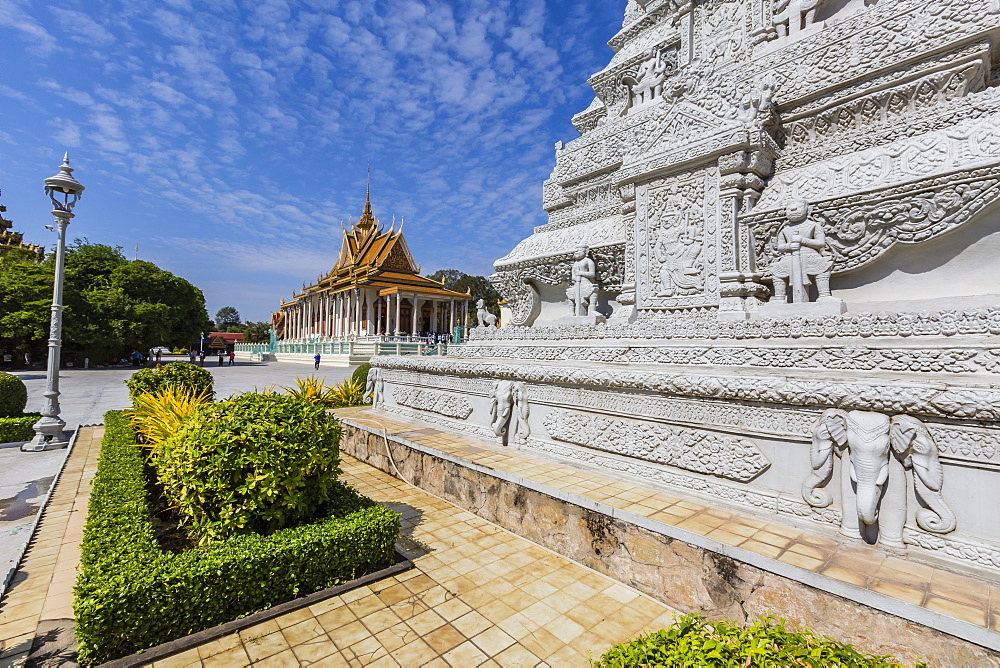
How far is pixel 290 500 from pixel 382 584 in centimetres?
95

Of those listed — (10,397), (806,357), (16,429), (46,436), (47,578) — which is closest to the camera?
(47,578)

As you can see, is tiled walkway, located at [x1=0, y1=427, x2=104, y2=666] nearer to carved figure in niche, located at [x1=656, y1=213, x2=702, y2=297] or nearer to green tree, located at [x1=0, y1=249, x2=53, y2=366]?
carved figure in niche, located at [x1=656, y1=213, x2=702, y2=297]

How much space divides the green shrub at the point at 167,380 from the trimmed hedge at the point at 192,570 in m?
6.27

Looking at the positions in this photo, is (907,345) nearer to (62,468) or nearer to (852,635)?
(852,635)

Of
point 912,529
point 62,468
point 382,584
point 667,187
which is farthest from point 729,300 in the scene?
point 62,468

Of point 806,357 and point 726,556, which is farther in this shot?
point 806,357

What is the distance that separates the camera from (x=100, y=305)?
1098 inches

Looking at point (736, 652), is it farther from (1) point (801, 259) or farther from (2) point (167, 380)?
(2) point (167, 380)

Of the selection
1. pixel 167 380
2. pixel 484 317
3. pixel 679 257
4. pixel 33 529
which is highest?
pixel 679 257

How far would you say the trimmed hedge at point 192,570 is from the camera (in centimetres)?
267

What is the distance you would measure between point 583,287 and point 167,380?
8534mm

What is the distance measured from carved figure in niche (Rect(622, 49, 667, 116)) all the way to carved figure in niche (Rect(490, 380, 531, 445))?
5593mm

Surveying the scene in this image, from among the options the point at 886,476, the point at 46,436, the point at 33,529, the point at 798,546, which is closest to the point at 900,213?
the point at 886,476

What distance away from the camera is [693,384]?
4250mm
